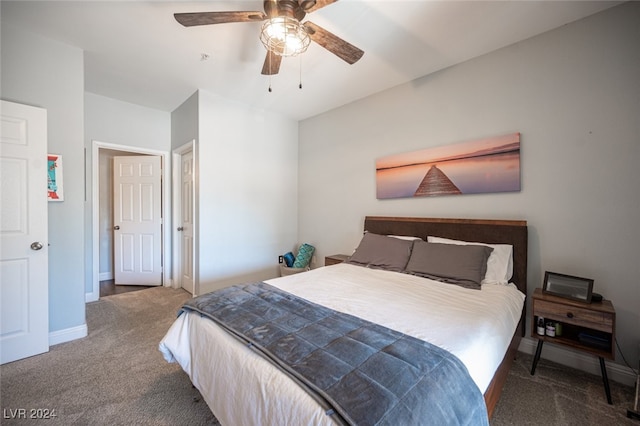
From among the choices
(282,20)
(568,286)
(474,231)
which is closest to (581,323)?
(568,286)

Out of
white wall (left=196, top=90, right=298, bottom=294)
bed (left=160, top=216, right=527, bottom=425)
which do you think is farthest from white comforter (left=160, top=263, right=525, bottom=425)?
white wall (left=196, top=90, right=298, bottom=294)

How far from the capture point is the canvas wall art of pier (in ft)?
7.77

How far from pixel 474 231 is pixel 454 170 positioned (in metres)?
0.65

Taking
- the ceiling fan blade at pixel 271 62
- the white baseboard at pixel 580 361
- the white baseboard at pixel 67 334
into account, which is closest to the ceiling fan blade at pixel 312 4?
the ceiling fan blade at pixel 271 62

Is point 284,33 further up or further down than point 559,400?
further up

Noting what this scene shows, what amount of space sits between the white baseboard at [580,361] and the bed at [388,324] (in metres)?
0.17

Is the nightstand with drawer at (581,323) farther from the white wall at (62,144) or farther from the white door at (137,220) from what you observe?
the white door at (137,220)

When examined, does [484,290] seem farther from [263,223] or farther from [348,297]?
[263,223]

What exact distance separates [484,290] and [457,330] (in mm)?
869

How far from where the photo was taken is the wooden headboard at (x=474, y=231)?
2.24m

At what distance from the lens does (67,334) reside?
7.93 feet

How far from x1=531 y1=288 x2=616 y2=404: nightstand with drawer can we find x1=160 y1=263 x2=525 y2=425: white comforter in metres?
0.16

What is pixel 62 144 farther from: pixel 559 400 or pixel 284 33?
pixel 559 400

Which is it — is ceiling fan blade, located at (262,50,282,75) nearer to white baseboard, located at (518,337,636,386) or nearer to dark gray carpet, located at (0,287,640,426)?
dark gray carpet, located at (0,287,640,426)
